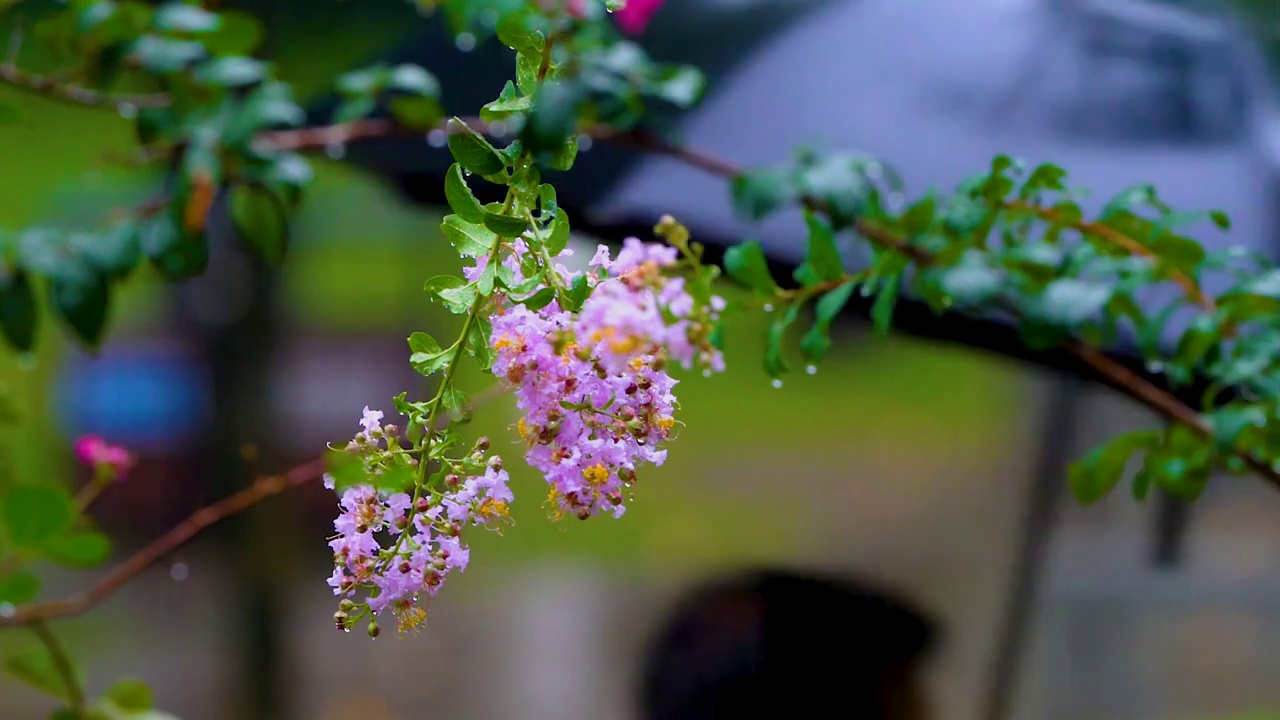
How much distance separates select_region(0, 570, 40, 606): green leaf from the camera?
1.75 feet

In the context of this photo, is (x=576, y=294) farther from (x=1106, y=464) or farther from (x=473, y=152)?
(x=1106, y=464)

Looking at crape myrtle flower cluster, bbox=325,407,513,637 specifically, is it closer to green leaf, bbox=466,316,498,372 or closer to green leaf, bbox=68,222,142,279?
green leaf, bbox=466,316,498,372

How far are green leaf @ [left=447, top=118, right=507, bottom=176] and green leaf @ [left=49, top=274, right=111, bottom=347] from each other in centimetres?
39

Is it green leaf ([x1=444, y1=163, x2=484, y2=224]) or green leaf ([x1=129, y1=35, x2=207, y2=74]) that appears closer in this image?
green leaf ([x1=444, y1=163, x2=484, y2=224])

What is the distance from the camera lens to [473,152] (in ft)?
1.08

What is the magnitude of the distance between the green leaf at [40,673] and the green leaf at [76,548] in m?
0.14

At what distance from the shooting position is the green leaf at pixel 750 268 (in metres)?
0.45

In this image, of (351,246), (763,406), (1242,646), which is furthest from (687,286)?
(1242,646)

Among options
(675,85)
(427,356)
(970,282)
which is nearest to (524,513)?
(675,85)

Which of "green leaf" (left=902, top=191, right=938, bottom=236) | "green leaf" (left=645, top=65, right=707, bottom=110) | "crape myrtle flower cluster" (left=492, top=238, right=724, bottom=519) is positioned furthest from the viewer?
"green leaf" (left=645, top=65, right=707, bottom=110)

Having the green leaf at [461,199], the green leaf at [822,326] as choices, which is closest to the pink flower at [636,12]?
the green leaf at [822,326]

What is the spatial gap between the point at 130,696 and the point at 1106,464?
61 cm

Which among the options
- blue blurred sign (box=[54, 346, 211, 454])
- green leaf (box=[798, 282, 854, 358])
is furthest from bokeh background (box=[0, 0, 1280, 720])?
green leaf (box=[798, 282, 854, 358])

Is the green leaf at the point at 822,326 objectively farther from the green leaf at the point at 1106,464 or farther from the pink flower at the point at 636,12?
the pink flower at the point at 636,12
